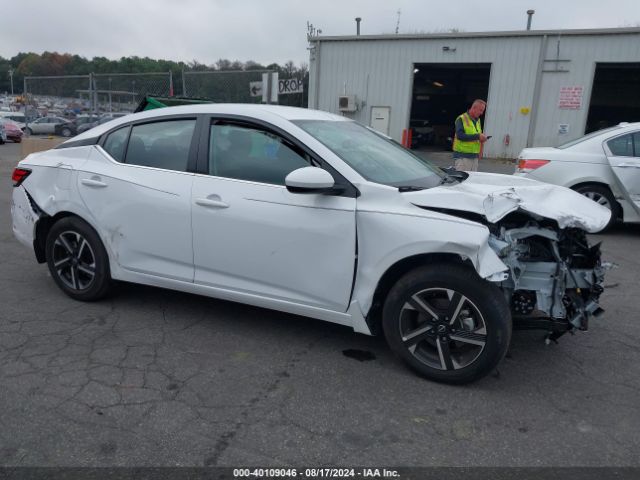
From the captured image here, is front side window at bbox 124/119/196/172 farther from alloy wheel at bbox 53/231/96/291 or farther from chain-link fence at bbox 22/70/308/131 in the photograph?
chain-link fence at bbox 22/70/308/131

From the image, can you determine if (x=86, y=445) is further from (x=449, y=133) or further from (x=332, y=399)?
(x=449, y=133)

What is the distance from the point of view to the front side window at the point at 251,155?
3688 millimetres

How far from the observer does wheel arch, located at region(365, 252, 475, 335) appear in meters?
3.25

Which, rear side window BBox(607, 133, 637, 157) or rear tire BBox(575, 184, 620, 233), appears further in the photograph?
rear tire BBox(575, 184, 620, 233)

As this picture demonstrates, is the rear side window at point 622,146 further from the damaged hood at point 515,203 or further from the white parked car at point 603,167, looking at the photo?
the damaged hood at point 515,203

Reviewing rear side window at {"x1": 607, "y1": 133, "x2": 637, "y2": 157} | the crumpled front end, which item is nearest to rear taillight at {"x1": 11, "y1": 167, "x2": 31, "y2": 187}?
the crumpled front end

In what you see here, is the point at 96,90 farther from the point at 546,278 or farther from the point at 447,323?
the point at 546,278

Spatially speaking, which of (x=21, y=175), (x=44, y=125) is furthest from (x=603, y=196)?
(x=44, y=125)

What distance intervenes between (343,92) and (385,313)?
18.7 meters

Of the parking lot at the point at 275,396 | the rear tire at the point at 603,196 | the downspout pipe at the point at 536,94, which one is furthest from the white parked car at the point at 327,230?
the downspout pipe at the point at 536,94

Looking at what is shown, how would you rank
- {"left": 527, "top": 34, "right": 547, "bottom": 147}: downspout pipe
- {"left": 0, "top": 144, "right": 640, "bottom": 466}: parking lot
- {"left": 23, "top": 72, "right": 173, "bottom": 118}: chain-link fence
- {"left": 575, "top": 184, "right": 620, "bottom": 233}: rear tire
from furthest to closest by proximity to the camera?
{"left": 527, "top": 34, "right": 547, "bottom": 147}: downspout pipe, {"left": 23, "top": 72, "right": 173, "bottom": 118}: chain-link fence, {"left": 575, "top": 184, "right": 620, "bottom": 233}: rear tire, {"left": 0, "top": 144, "right": 640, "bottom": 466}: parking lot

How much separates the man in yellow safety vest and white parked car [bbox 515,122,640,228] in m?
0.76

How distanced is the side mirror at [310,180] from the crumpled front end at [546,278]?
100 cm

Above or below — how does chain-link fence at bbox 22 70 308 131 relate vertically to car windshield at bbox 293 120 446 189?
above
